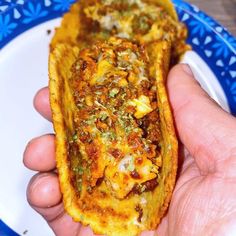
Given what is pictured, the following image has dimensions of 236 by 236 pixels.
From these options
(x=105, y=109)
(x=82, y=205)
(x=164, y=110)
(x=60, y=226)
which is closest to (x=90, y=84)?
(x=105, y=109)

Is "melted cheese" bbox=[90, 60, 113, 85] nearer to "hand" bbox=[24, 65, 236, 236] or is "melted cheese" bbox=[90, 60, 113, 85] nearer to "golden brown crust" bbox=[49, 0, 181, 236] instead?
"golden brown crust" bbox=[49, 0, 181, 236]

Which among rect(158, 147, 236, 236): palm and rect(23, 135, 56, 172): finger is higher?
rect(23, 135, 56, 172): finger

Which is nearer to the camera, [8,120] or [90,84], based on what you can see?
[90,84]

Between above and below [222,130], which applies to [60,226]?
below

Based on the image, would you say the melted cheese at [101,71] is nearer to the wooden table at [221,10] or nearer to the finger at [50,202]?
the finger at [50,202]

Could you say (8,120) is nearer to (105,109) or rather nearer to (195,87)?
(105,109)

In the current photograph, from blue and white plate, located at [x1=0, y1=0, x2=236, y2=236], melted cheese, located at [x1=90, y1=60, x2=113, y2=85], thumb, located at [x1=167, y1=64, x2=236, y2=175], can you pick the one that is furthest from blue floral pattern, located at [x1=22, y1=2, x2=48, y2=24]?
thumb, located at [x1=167, y1=64, x2=236, y2=175]

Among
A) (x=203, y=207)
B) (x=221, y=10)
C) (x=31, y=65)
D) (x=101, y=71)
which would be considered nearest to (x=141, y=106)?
(x=101, y=71)

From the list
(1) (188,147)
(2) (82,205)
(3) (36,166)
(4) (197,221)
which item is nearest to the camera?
(4) (197,221)
